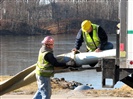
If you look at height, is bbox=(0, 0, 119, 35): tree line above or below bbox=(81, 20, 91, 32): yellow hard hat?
below

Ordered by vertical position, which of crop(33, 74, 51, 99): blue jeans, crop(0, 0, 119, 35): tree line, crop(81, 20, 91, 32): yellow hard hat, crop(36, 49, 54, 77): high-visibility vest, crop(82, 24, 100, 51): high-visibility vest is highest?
crop(81, 20, 91, 32): yellow hard hat

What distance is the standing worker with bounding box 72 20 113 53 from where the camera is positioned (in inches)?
361

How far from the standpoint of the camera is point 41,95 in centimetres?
894

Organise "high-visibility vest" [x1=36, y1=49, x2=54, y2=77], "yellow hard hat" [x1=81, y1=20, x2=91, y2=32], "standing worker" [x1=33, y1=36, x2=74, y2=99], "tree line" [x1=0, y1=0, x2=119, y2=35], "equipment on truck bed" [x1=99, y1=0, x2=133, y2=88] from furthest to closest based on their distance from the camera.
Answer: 1. "tree line" [x1=0, y1=0, x2=119, y2=35]
2. "yellow hard hat" [x1=81, y1=20, x2=91, y2=32]
3. "high-visibility vest" [x1=36, y1=49, x2=54, y2=77]
4. "standing worker" [x1=33, y1=36, x2=74, y2=99]
5. "equipment on truck bed" [x1=99, y1=0, x2=133, y2=88]

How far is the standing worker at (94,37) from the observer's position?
30.1ft

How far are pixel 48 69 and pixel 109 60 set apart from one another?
1.31 meters

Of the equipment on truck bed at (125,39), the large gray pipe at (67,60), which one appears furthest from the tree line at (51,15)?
the equipment on truck bed at (125,39)

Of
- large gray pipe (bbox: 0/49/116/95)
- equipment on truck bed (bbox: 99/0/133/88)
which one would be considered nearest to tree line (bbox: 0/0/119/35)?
large gray pipe (bbox: 0/49/116/95)

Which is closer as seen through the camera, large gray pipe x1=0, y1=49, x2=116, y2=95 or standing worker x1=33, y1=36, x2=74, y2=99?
standing worker x1=33, y1=36, x2=74, y2=99

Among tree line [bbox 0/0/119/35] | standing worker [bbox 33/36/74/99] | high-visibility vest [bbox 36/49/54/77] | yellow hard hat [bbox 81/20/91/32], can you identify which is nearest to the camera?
standing worker [bbox 33/36/74/99]

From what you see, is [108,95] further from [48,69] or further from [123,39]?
[123,39]

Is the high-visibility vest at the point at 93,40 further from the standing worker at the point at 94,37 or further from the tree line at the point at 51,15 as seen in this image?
the tree line at the point at 51,15

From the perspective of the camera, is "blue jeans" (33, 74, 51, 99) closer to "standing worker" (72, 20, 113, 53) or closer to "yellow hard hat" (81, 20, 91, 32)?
"standing worker" (72, 20, 113, 53)

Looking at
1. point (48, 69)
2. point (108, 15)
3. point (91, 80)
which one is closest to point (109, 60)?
point (48, 69)
